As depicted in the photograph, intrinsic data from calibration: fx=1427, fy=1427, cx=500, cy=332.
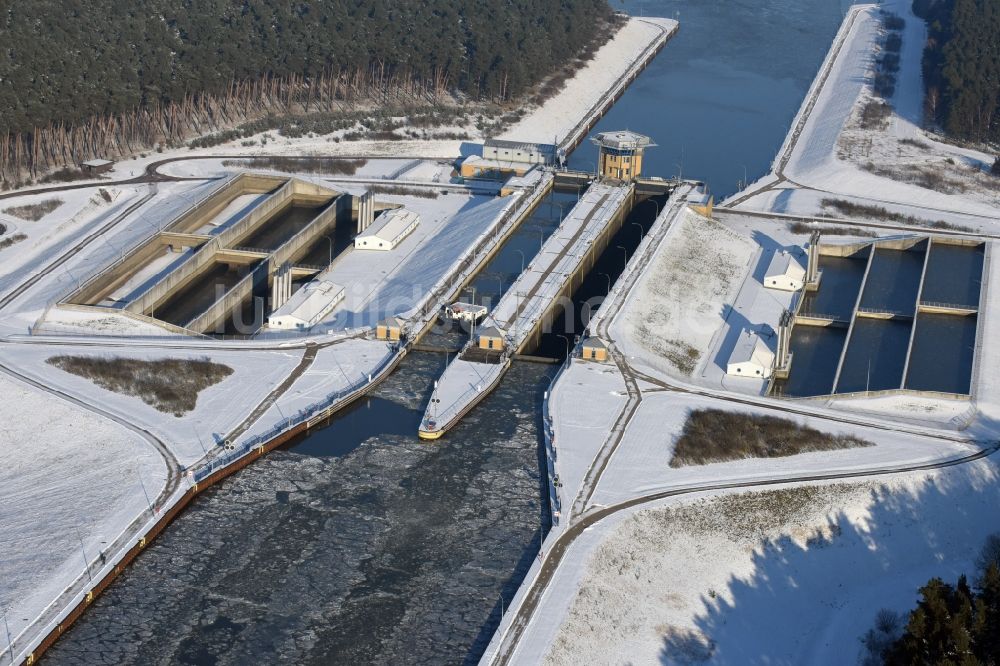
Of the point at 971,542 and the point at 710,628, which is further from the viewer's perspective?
the point at 971,542

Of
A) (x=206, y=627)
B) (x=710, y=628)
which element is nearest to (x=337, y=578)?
(x=206, y=627)

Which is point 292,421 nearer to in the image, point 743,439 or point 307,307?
point 307,307

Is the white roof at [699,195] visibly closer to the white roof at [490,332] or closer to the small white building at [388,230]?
the small white building at [388,230]

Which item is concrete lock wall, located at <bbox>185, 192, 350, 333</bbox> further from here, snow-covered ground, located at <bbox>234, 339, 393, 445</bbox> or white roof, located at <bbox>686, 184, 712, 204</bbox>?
white roof, located at <bbox>686, 184, 712, 204</bbox>

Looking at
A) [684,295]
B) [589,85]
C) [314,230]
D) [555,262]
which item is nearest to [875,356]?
[684,295]

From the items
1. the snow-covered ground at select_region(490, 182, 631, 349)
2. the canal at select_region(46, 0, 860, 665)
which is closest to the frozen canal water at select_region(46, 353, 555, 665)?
the canal at select_region(46, 0, 860, 665)

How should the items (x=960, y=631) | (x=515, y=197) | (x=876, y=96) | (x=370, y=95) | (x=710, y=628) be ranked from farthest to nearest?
1. (x=876, y=96)
2. (x=370, y=95)
3. (x=515, y=197)
4. (x=710, y=628)
5. (x=960, y=631)

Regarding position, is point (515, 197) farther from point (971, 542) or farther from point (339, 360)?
point (971, 542)
